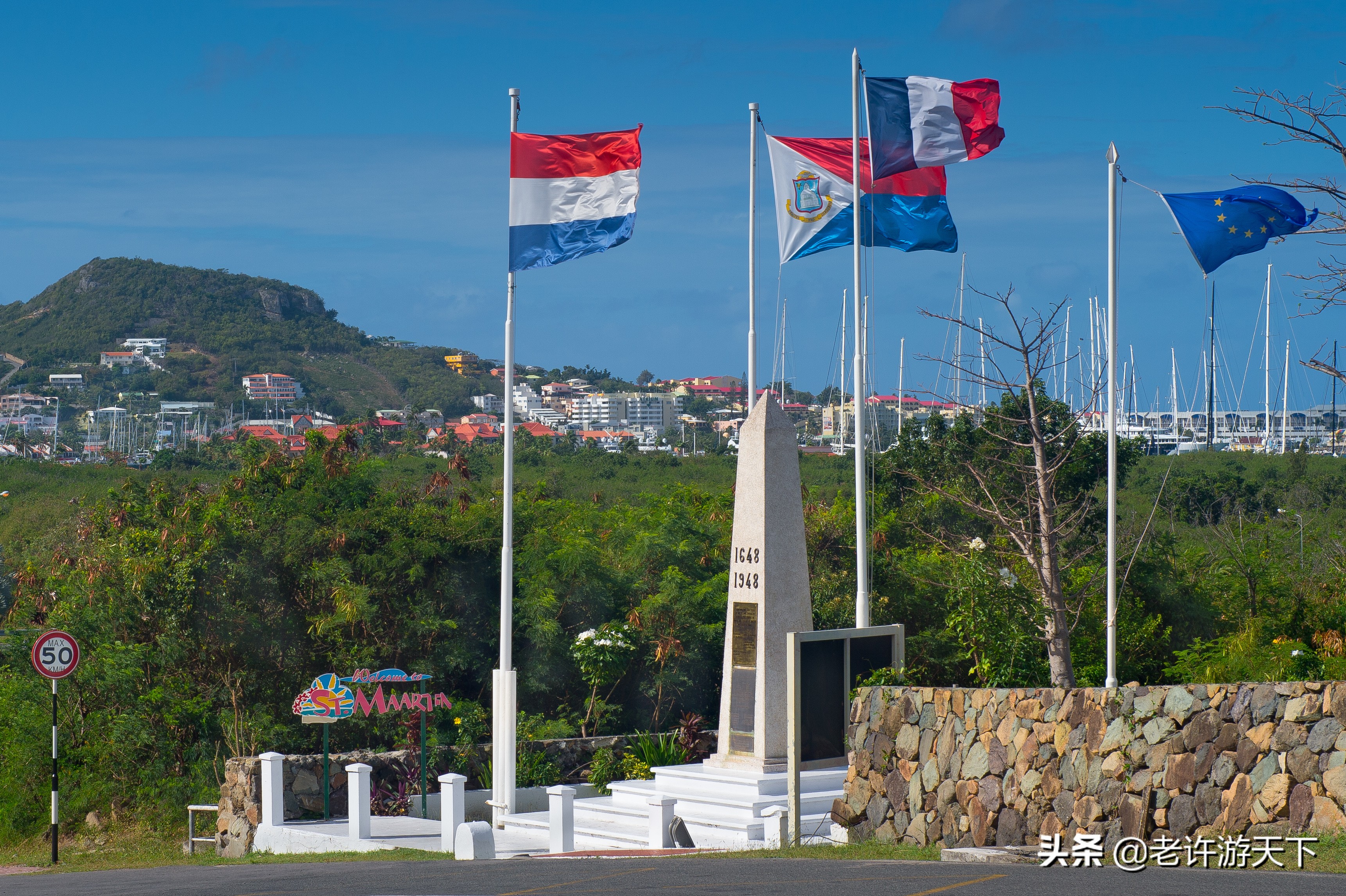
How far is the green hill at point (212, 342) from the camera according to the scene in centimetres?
12625

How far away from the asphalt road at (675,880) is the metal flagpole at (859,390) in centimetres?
538

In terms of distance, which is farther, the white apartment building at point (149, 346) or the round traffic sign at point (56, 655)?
the white apartment building at point (149, 346)

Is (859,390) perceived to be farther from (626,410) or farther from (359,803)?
(626,410)

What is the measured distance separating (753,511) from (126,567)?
11.3 m

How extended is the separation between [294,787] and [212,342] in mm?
128565

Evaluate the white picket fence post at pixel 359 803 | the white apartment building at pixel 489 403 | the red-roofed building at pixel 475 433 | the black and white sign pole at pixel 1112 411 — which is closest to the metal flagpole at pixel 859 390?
the black and white sign pole at pixel 1112 411

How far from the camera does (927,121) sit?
18.1 metres

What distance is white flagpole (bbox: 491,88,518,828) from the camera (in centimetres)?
1750

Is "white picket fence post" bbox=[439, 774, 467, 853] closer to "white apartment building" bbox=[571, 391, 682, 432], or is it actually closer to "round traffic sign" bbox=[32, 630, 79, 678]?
"round traffic sign" bbox=[32, 630, 79, 678]

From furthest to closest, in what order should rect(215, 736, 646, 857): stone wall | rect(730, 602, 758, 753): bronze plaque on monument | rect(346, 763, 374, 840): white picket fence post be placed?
rect(215, 736, 646, 857): stone wall < rect(730, 602, 758, 753): bronze plaque on monument < rect(346, 763, 374, 840): white picket fence post

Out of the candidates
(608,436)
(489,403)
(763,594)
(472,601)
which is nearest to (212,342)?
(489,403)

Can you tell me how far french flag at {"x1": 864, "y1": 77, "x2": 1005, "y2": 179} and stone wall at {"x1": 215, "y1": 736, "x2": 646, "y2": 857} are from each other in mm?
11175

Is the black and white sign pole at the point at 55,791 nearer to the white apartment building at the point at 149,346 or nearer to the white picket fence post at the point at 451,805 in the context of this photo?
the white picket fence post at the point at 451,805

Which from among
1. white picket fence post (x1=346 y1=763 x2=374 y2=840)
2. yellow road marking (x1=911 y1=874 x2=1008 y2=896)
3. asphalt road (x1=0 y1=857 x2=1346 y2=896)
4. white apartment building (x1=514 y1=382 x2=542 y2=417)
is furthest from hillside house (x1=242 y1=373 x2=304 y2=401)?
yellow road marking (x1=911 y1=874 x2=1008 y2=896)
